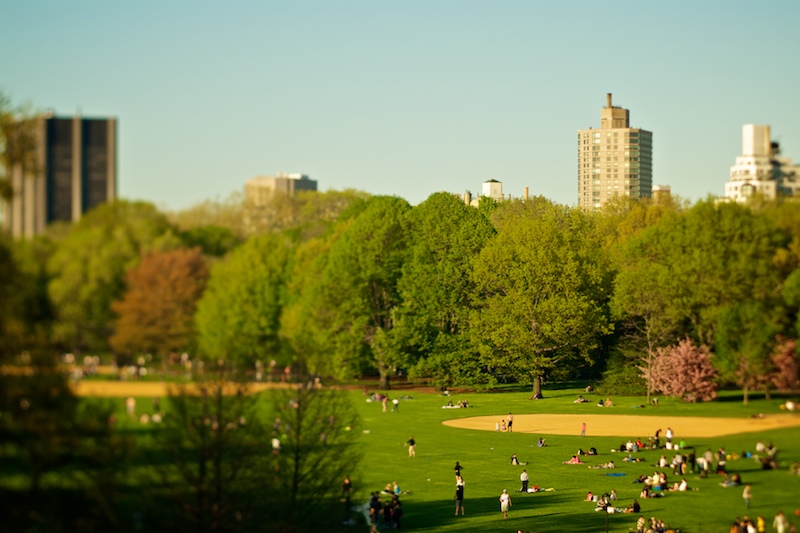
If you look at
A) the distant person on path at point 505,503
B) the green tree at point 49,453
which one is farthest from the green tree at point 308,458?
the green tree at point 49,453

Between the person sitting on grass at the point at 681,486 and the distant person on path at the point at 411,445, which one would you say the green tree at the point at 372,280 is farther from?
the person sitting on grass at the point at 681,486

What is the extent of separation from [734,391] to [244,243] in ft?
36.4

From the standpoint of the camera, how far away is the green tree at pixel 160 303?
743 inches

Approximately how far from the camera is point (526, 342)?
3011 cm

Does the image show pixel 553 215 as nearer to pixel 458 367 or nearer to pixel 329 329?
pixel 458 367

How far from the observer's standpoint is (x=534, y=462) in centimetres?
3066

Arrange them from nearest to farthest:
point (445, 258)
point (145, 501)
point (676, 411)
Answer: point (145, 501)
point (676, 411)
point (445, 258)

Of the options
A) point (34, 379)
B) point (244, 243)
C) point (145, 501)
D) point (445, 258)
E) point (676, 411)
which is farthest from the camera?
point (445, 258)

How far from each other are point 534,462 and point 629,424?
447 centimetres

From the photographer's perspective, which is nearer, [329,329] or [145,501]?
[145,501]

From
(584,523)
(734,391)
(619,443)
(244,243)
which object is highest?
(244,243)

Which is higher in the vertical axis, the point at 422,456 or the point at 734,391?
the point at 734,391

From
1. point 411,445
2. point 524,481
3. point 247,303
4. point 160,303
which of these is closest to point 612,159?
point 524,481

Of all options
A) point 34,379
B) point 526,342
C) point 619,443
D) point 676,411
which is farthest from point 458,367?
point 34,379
